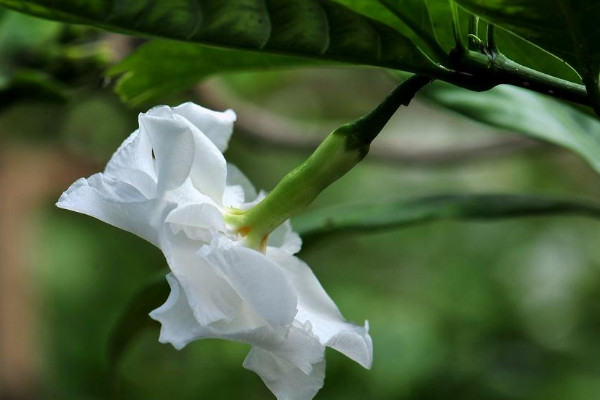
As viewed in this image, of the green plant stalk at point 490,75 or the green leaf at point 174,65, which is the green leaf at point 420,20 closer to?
the green plant stalk at point 490,75

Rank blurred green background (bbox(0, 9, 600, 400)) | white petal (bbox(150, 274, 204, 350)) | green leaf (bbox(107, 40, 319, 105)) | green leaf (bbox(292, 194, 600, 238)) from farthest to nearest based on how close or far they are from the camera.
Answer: blurred green background (bbox(0, 9, 600, 400)) < green leaf (bbox(292, 194, 600, 238)) < green leaf (bbox(107, 40, 319, 105)) < white petal (bbox(150, 274, 204, 350))

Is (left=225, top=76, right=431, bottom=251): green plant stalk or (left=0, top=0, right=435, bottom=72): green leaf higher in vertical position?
(left=0, top=0, right=435, bottom=72): green leaf

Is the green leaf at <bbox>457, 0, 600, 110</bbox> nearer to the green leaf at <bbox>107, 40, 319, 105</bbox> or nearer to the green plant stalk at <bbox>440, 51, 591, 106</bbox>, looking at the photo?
the green plant stalk at <bbox>440, 51, 591, 106</bbox>

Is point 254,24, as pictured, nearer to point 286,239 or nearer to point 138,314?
point 286,239

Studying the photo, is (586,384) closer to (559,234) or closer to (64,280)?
(559,234)

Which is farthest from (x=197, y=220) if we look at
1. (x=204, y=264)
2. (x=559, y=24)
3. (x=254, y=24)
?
(x=559, y=24)

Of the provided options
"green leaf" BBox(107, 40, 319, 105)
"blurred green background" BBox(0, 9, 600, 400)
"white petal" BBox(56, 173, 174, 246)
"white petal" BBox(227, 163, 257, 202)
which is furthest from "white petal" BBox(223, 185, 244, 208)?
"blurred green background" BBox(0, 9, 600, 400)
